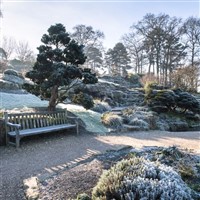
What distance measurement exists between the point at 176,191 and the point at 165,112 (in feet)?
38.8

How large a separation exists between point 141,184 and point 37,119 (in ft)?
20.2

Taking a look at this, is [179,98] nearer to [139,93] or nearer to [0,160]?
[139,93]

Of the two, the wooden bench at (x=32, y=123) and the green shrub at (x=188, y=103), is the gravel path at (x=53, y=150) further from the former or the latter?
the green shrub at (x=188, y=103)

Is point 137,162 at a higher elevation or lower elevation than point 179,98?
lower

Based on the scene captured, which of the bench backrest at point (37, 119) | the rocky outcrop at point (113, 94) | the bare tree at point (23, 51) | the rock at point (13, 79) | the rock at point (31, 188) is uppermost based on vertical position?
the bare tree at point (23, 51)

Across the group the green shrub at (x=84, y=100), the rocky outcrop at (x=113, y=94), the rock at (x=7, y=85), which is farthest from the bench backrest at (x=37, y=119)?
the rock at (x=7, y=85)

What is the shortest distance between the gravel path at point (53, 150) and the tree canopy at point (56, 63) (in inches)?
77.1

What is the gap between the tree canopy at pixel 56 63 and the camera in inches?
366

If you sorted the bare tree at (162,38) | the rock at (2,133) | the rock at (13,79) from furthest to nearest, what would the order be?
the bare tree at (162,38), the rock at (13,79), the rock at (2,133)

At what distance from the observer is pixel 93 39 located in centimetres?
3628

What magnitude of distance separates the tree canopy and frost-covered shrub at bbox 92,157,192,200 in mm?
6446

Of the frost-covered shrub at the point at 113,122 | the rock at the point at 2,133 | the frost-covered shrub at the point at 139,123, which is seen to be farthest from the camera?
the frost-covered shrub at the point at 139,123

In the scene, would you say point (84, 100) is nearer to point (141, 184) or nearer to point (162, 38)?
point (141, 184)

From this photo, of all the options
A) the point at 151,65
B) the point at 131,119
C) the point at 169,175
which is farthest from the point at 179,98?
the point at 151,65
